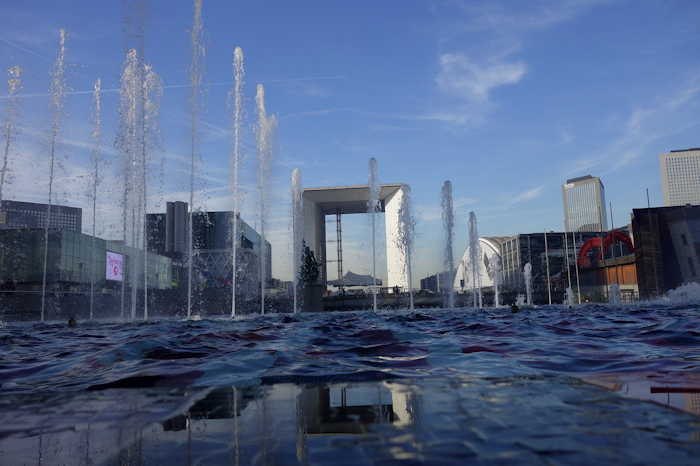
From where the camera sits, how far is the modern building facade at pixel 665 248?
4241cm

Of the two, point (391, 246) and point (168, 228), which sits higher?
point (168, 228)

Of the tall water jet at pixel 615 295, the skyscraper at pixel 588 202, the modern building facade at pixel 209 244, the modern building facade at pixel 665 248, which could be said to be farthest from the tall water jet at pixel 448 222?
the skyscraper at pixel 588 202

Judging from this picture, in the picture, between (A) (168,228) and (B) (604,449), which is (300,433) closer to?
(B) (604,449)

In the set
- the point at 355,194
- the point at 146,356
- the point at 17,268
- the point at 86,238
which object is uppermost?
the point at 355,194

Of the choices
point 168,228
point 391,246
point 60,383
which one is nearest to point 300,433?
point 60,383

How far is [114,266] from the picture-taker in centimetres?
5278

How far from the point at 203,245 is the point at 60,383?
91493mm

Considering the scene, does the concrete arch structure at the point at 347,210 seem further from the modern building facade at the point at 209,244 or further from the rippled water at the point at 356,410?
the rippled water at the point at 356,410

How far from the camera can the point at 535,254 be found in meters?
92.0

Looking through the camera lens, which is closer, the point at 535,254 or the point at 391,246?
the point at 391,246

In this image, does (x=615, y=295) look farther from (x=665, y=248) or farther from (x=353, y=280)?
(x=353, y=280)

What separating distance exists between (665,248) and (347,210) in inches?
1698

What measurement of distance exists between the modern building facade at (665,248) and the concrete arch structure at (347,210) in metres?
27.6

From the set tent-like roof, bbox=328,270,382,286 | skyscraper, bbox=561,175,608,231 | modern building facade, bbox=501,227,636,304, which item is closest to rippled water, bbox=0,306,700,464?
modern building facade, bbox=501,227,636,304
